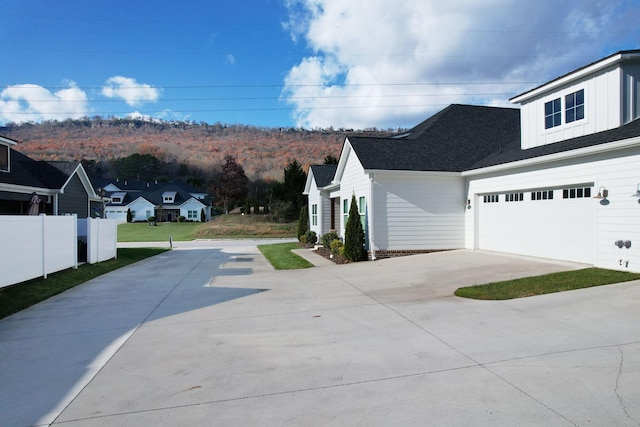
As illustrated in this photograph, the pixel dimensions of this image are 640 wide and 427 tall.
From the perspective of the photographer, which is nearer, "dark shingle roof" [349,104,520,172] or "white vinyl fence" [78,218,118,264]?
"white vinyl fence" [78,218,118,264]

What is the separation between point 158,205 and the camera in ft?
210

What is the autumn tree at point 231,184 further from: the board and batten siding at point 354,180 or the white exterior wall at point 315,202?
the board and batten siding at point 354,180

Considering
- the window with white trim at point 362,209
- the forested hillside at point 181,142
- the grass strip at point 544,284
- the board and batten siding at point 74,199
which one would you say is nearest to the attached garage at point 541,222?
the grass strip at point 544,284

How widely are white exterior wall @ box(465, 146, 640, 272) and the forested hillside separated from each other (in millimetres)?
75739

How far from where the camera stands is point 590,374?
4.14 meters

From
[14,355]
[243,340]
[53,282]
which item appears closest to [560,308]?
[243,340]

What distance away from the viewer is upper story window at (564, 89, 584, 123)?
12.0 m

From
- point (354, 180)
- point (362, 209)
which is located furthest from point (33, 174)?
point (362, 209)

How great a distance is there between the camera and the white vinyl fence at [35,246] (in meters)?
9.21

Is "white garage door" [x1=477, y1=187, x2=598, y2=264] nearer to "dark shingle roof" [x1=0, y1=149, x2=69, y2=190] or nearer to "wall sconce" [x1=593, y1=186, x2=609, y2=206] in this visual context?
"wall sconce" [x1=593, y1=186, x2=609, y2=206]

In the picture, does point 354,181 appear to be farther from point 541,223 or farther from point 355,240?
point 541,223

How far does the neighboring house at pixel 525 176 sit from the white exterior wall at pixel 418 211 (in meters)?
0.04

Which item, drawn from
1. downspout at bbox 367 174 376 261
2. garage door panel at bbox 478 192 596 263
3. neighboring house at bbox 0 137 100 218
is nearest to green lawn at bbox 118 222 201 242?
neighboring house at bbox 0 137 100 218

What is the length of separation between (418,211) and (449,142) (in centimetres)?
418
